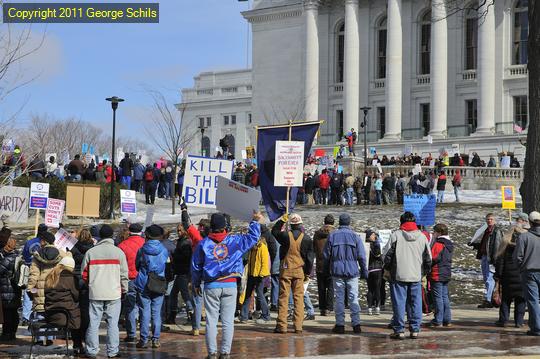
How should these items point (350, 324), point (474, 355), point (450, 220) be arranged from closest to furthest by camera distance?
point (474, 355), point (350, 324), point (450, 220)

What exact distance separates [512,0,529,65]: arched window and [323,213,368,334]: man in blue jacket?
2005 inches

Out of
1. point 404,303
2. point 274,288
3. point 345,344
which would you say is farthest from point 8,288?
point 404,303

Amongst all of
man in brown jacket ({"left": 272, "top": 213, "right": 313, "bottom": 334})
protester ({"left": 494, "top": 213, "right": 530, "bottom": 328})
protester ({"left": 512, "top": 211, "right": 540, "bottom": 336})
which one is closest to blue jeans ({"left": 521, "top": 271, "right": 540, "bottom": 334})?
protester ({"left": 512, "top": 211, "right": 540, "bottom": 336})

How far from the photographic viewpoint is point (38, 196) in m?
23.7

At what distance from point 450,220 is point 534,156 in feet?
48.0

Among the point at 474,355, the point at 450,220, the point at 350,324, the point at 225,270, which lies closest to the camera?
the point at 225,270

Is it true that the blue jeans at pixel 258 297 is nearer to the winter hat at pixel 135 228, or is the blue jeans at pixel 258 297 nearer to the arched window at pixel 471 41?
the winter hat at pixel 135 228

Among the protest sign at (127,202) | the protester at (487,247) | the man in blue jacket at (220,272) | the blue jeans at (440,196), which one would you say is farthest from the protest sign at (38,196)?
the blue jeans at (440,196)

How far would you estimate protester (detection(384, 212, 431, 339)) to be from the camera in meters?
14.5

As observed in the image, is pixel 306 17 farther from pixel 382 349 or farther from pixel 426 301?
pixel 382 349

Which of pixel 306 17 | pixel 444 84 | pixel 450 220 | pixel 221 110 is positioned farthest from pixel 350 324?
pixel 221 110

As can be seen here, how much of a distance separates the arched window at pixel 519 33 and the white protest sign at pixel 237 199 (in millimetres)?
52362

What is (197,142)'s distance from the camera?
10862cm

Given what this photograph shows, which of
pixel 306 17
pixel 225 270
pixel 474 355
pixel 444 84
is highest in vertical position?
pixel 306 17
